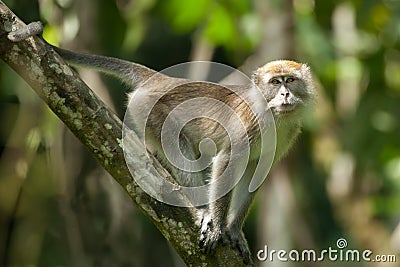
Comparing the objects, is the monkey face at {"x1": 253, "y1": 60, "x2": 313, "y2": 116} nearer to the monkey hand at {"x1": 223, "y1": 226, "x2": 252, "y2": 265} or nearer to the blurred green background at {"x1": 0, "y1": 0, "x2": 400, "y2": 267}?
the monkey hand at {"x1": 223, "y1": 226, "x2": 252, "y2": 265}

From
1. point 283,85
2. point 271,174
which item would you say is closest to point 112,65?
point 283,85

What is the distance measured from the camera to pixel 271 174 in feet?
23.8

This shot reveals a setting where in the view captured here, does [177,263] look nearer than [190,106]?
No

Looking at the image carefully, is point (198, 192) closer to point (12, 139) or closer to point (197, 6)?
point (197, 6)

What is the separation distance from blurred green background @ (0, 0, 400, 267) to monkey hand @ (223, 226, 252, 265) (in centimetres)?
167

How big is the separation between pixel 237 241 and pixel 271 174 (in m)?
2.65

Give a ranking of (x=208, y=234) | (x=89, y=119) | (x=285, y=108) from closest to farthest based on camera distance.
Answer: (x=89, y=119)
(x=208, y=234)
(x=285, y=108)

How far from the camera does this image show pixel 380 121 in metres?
6.62

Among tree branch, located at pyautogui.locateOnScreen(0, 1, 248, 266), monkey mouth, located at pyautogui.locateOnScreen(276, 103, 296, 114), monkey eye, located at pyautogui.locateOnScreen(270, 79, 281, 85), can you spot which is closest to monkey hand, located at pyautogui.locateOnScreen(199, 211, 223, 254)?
tree branch, located at pyautogui.locateOnScreen(0, 1, 248, 266)

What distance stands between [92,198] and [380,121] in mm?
2414

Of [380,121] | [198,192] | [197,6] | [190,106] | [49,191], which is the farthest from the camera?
[49,191]

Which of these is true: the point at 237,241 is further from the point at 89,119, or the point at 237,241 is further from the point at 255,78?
the point at 89,119

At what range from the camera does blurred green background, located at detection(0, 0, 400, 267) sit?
21.1 ft

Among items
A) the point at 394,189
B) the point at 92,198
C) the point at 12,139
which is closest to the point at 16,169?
the point at 12,139
